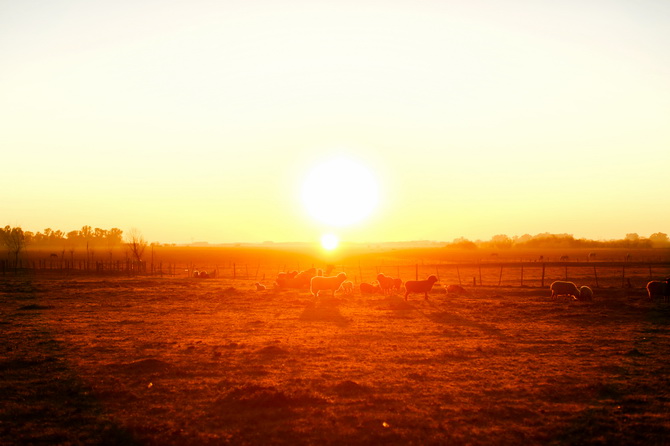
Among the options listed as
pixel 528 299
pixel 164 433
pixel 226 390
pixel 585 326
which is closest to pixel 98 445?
pixel 164 433

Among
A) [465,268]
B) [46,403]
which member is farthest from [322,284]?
[465,268]

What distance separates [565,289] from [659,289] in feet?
16.3

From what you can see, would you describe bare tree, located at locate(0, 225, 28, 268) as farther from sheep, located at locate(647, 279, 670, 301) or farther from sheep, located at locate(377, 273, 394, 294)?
sheep, located at locate(647, 279, 670, 301)

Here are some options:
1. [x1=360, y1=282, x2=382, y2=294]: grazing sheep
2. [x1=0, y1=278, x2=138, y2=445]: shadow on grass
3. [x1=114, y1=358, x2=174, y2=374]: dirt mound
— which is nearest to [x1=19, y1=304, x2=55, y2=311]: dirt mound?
[x1=0, y1=278, x2=138, y2=445]: shadow on grass

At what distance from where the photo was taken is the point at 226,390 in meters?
11.1

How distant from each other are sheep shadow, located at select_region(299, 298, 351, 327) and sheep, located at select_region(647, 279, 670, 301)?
18421 millimetres

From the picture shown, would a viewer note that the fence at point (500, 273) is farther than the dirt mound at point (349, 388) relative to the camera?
Yes

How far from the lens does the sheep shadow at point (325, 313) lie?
71.1 feet

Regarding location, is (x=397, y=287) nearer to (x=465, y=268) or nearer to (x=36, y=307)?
(x=36, y=307)

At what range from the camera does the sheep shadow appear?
21656 mm

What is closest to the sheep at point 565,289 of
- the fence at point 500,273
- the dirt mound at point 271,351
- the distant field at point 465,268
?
the fence at point 500,273

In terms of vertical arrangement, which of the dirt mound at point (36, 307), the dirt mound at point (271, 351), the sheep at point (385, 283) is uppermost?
the sheep at point (385, 283)

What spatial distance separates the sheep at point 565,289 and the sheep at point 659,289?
158 inches

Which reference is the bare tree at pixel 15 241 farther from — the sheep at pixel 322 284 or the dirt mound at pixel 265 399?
the dirt mound at pixel 265 399
